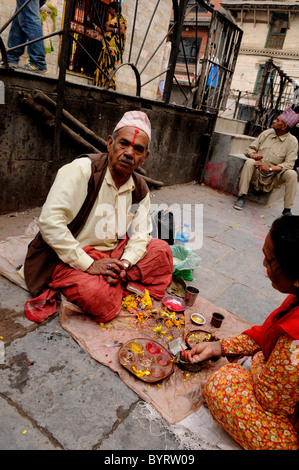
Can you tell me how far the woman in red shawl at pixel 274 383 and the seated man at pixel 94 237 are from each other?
1162 mm

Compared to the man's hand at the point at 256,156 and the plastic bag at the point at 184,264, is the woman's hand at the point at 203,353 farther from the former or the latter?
the man's hand at the point at 256,156

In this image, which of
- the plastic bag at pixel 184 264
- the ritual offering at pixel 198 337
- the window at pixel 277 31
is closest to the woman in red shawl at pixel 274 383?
the ritual offering at pixel 198 337

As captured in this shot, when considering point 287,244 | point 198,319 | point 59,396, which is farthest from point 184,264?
point 287,244

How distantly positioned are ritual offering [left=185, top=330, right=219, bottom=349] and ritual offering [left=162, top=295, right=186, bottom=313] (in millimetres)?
309

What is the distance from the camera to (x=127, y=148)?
2.60 meters

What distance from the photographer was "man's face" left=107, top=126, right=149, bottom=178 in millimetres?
2598

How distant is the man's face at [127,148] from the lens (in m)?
2.60

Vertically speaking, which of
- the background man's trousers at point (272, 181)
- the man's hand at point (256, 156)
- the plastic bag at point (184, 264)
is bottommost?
the plastic bag at point (184, 264)

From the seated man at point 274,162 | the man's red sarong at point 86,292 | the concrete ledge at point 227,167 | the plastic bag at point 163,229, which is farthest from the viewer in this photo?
the concrete ledge at point 227,167

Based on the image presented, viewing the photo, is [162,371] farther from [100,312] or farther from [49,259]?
[49,259]

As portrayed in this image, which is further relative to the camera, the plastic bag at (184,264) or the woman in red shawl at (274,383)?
the plastic bag at (184,264)

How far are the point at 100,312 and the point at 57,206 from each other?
0.90 metres

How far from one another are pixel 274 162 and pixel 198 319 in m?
5.00

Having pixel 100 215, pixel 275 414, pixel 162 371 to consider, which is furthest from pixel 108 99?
pixel 275 414
